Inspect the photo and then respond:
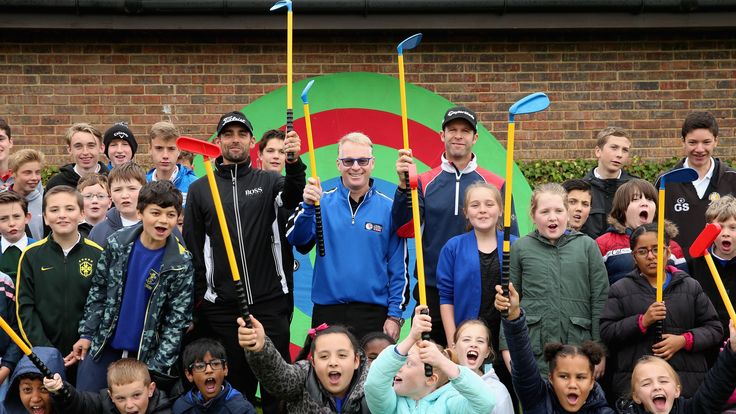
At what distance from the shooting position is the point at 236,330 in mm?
6078

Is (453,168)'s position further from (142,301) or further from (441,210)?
(142,301)

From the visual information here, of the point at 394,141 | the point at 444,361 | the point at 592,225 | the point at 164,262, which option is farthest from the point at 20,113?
the point at 444,361

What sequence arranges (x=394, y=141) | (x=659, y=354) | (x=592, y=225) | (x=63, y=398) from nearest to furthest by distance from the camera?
1. (x=63, y=398)
2. (x=659, y=354)
3. (x=592, y=225)
4. (x=394, y=141)

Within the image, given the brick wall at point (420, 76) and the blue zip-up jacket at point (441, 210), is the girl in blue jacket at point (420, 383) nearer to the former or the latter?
the blue zip-up jacket at point (441, 210)

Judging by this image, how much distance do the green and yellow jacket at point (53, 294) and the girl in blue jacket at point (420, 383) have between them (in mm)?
1796

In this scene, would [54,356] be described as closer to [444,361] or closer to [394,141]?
[444,361]

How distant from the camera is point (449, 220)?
20.8 feet

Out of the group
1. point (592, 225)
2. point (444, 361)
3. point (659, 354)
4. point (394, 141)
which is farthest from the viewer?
point (394, 141)

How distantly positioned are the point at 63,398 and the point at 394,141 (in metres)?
4.14

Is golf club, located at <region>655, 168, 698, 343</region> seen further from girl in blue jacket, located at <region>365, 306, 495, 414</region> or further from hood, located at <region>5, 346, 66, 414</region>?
hood, located at <region>5, 346, 66, 414</region>

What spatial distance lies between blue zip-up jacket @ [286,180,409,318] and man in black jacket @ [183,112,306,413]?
20cm

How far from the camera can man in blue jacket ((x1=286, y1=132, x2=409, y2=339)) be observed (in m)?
Answer: 6.18

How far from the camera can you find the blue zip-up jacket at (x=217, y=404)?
18.5 feet

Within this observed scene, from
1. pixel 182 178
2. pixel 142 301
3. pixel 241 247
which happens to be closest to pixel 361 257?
pixel 241 247
